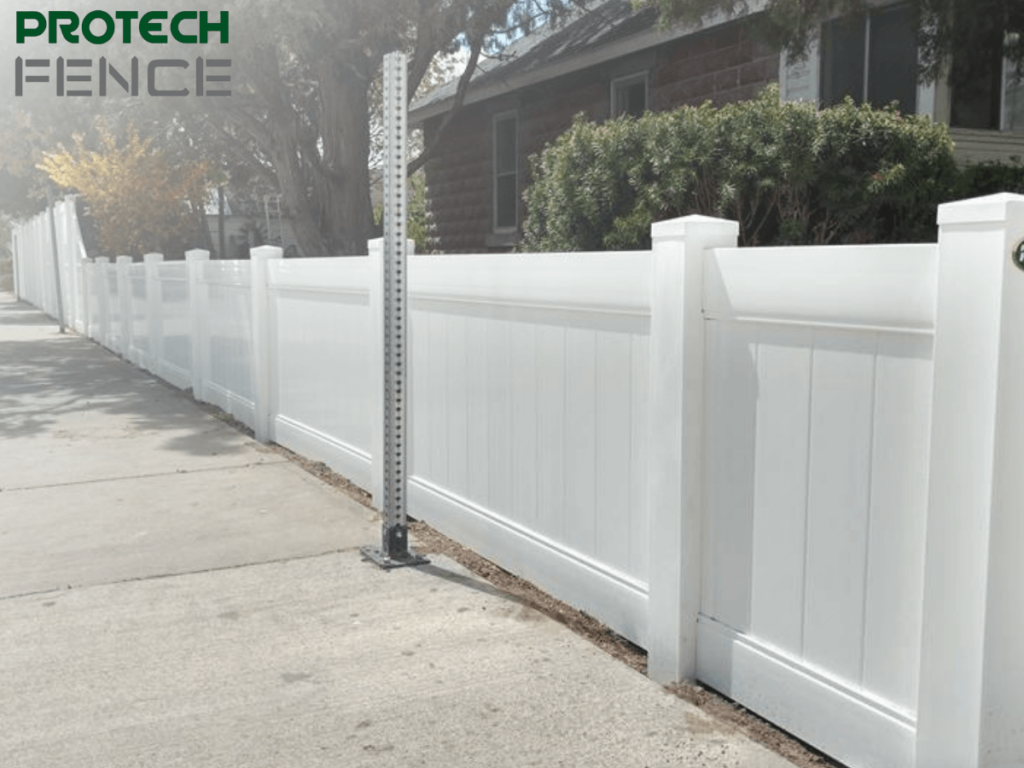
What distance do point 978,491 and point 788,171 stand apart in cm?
531

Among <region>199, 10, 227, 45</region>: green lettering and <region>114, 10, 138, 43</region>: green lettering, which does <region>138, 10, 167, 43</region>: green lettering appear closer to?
<region>114, 10, 138, 43</region>: green lettering

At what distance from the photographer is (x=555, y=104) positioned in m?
15.2

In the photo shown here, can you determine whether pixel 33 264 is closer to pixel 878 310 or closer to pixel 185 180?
pixel 185 180

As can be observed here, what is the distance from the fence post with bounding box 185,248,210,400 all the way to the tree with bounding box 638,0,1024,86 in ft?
16.7

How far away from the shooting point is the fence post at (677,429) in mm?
3734

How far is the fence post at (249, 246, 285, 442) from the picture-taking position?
352 inches

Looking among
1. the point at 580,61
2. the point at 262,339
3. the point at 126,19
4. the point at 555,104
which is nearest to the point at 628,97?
the point at 580,61

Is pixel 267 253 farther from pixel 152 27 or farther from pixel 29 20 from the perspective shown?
pixel 29 20

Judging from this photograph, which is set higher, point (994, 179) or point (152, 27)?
point (152, 27)

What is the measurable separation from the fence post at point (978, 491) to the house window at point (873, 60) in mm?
7728

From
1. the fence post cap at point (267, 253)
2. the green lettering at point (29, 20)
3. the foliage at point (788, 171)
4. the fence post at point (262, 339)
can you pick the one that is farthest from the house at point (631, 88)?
the green lettering at point (29, 20)

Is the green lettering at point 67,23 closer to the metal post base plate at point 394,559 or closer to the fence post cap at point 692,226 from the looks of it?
the metal post base plate at point 394,559

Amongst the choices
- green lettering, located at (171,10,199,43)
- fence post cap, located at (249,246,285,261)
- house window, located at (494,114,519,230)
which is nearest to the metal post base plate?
fence post cap, located at (249,246,285,261)

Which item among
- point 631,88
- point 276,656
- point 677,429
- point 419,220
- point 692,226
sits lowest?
point 276,656
